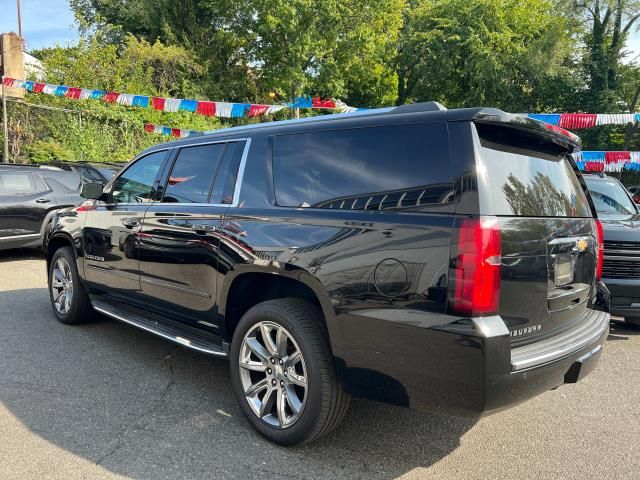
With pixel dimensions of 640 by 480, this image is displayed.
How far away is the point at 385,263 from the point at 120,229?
2752 mm

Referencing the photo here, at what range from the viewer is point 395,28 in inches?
1282

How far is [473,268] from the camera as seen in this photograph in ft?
7.61

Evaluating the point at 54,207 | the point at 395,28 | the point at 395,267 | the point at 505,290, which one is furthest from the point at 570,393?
the point at 395,28

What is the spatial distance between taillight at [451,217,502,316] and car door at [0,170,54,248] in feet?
28.2

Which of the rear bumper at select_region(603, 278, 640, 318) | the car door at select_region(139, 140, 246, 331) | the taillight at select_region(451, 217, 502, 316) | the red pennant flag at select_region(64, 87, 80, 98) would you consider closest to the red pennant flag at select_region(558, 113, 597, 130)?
the rear bumper at select_region(603, 278, 640, 318)

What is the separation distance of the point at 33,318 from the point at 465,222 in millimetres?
4933

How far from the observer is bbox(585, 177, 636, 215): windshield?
6.85 m

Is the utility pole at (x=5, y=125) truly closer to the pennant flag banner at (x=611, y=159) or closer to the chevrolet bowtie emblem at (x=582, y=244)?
the chevrolet bowtie emblem at (x=582, y=244)

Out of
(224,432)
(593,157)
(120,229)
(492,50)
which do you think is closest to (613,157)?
(593,157)

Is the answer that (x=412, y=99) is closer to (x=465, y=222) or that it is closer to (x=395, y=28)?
(x=395, y=28)

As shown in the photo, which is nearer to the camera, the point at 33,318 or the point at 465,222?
the point at 465,222

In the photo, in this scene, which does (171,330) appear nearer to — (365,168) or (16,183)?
(365,168)

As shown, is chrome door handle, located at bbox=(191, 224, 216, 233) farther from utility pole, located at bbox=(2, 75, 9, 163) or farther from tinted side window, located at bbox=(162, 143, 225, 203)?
utility pole, located at bbox=(2, 75, 9, 163)

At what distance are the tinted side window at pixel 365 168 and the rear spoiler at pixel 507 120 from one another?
0.11 m
